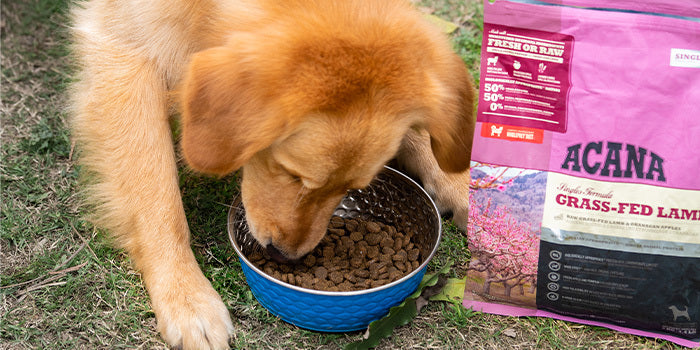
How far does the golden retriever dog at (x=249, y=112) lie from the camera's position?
1.85 meters

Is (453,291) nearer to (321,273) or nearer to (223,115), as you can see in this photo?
(321,273)

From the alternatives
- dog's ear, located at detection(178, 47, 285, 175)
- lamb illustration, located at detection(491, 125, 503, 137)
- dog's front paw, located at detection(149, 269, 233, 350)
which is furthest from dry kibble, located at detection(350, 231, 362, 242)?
dog's ear, located at detection(178, 47, 285, 175)

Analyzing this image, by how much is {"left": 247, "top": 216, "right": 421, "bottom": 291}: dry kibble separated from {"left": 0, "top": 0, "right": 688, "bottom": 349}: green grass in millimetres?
169

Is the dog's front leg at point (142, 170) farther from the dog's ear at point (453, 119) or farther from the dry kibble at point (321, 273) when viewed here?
the dog's ear at point (453, 119)

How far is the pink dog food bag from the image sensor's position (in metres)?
2.14

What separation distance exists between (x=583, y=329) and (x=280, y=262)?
3.77ft

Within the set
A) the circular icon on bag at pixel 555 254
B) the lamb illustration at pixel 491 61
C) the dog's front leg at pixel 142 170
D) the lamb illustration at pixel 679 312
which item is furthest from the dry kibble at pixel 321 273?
the lamb illustration at pixel 679 312

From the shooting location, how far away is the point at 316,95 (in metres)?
1.83

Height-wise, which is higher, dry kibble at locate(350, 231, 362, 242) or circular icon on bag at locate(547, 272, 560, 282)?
dry kibble at locate(350, 231, 362, 242)

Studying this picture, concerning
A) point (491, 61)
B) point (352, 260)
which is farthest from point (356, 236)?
point (491, 61)

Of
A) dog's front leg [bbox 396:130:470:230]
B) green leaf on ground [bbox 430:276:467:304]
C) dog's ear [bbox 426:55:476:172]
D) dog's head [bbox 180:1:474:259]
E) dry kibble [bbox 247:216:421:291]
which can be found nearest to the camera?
dog's head [bbox 180:1:474:259]

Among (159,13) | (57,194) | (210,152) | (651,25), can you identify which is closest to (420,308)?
(210,152)

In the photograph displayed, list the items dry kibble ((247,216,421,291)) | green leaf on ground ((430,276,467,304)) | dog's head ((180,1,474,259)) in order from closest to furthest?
dog's head ((180,1,474,259)), dry kibble ((247,216,421,291)), green leaf on ground ((430,276,467,304))

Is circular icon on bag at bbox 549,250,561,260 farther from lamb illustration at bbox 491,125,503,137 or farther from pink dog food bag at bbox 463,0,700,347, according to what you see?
lamb illustration at bbox 491,125,503,137
